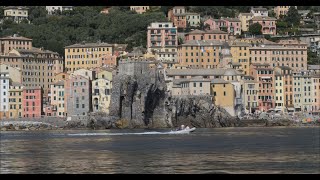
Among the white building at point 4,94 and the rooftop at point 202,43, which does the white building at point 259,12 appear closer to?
the rooftop at point 202,43

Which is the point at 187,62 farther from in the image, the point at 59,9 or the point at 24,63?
the point at 59,9

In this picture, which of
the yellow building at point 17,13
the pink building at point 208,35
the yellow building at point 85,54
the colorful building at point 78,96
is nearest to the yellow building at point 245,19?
the pink building at point 208,35

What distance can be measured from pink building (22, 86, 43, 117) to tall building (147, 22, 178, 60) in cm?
1840

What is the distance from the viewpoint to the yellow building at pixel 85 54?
83.5m

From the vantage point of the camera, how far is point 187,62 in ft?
273

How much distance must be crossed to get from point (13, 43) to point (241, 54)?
22955 millimetres

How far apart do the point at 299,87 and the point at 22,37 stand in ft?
95.4

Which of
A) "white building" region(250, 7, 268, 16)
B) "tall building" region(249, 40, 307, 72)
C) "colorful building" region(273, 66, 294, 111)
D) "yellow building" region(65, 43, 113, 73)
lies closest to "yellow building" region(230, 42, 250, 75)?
"tall building" region(249, 40, 307, 72)

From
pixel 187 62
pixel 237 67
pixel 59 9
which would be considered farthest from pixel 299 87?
pixel 59 9

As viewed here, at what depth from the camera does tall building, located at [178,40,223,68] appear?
8238cm

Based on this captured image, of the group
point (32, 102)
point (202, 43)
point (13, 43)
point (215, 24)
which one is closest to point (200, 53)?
point (202, 43)

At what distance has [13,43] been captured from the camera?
84.6 m

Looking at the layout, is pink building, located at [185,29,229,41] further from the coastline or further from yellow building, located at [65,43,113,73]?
the coastline

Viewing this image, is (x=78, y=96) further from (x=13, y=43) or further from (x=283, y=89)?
(x=283, y=89)
